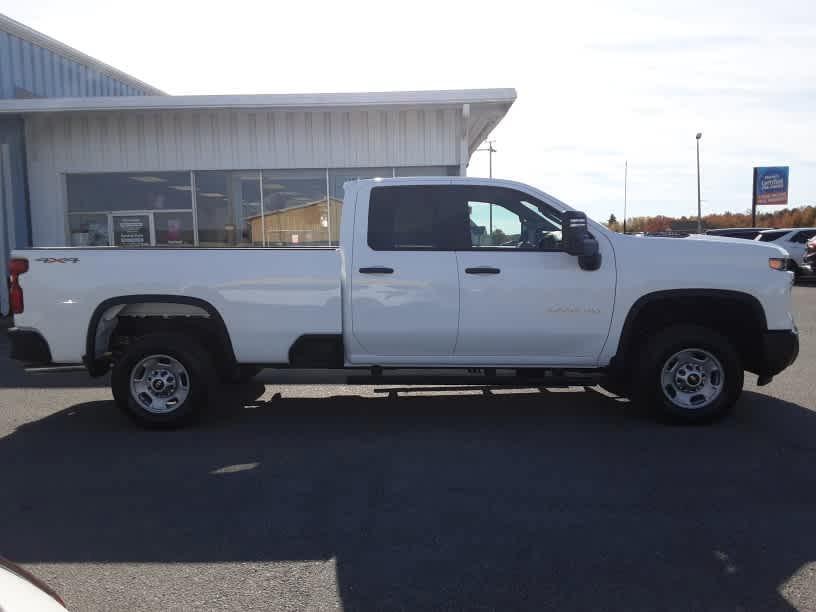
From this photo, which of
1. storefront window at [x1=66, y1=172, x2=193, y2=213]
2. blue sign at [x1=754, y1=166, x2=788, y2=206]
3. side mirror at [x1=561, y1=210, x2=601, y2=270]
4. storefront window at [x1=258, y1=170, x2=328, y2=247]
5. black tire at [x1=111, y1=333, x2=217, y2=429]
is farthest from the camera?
blue sign at [x1=754, y1=166, x2=788, y2=206]

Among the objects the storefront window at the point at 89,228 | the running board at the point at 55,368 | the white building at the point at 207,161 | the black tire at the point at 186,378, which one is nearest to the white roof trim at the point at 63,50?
the white building at the point at 207,161

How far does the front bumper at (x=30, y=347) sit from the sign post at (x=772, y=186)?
50033 mm

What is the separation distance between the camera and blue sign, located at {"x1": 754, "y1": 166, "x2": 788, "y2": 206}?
49172 mm

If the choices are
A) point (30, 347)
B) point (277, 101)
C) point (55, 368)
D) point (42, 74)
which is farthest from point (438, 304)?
point (42, 74)

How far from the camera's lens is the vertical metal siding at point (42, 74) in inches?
666

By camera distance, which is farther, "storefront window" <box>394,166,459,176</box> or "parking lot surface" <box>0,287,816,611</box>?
"storefront window" <box>394,166,459,176</box>

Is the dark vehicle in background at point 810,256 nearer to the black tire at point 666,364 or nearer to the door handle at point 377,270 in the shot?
the black tire at point 666,364

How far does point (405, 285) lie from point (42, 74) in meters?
15.8

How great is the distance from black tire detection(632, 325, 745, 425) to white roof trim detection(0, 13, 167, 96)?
1598cm

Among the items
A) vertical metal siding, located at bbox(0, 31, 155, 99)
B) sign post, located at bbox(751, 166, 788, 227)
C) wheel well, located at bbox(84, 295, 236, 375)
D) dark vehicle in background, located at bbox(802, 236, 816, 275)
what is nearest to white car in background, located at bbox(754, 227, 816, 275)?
dark vehicle in background, located at bbox(802, 236, 816, 275)

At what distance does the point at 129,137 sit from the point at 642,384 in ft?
44.2

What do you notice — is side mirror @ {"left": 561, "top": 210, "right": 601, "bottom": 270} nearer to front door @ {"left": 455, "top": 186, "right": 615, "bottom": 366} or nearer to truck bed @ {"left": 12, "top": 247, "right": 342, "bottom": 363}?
front door @ {"left": 455, "top": 186, "right": 615, "bottom": 366}

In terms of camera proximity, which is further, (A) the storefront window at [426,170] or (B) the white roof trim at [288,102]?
(A) the storefront window at [426,170]

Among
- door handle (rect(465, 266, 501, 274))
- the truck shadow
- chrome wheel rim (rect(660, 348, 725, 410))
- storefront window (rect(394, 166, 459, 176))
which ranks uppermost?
storefront window (rect(394, 166, 459, 176))
